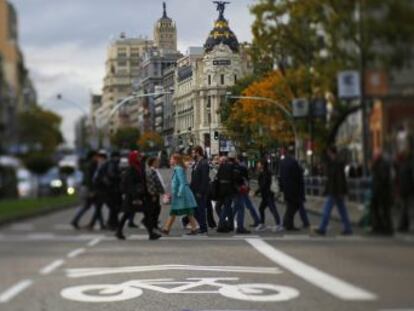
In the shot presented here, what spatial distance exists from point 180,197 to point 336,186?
4.11ft

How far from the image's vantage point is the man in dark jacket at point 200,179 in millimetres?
2943

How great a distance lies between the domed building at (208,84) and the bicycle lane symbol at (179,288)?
611 mm

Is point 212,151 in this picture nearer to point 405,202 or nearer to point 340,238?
point 340,238

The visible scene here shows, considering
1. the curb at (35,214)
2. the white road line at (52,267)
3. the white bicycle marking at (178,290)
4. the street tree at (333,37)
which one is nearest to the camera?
the street tree at (333,37)

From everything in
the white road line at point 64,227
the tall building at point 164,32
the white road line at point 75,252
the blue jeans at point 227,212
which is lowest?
the white road line at point 75,252

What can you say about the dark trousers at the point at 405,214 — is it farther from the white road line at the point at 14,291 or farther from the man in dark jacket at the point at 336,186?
the white road line at the point at 14,291

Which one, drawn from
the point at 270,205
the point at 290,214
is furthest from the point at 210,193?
the point at 290,214

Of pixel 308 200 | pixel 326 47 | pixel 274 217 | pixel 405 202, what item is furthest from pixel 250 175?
Answer: pixel 405 202

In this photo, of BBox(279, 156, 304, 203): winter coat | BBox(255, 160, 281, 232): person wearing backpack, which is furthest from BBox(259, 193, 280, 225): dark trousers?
BBox(279, 156, 304, 203): winter coat

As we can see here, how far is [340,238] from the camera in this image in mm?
1936

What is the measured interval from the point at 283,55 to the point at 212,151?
971 millimetres

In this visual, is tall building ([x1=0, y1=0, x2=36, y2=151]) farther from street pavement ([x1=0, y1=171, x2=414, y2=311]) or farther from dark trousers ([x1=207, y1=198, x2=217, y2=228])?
dark trousers ([x1=207, y1=198, x2=217, y2=228])

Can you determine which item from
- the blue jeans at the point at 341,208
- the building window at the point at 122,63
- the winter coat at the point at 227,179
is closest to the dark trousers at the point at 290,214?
the blue jeans at the point at 341,208

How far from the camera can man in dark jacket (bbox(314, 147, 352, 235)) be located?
182 centimetres
